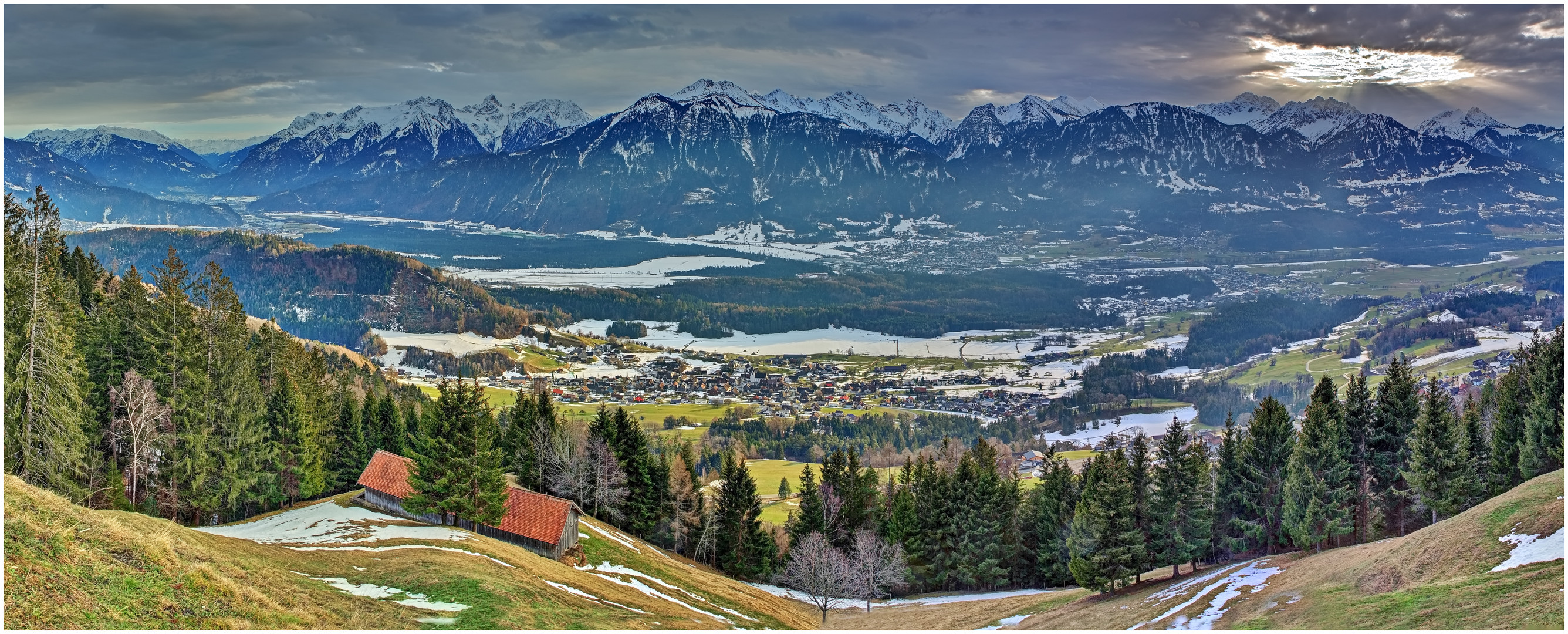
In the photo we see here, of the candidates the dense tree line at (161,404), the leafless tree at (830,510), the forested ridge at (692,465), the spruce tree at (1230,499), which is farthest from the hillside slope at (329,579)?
the spruce tree at (1230,499)

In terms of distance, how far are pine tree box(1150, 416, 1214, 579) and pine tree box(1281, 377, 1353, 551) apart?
363 cm

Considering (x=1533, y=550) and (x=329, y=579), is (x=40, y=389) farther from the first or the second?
(x=1533, y=550)

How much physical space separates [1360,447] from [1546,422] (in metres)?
7.38

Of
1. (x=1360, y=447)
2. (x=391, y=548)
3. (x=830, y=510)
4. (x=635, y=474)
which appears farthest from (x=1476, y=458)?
(x=391, y=548)

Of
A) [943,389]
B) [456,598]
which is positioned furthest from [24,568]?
[943,389]

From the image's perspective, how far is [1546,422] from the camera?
128 ft

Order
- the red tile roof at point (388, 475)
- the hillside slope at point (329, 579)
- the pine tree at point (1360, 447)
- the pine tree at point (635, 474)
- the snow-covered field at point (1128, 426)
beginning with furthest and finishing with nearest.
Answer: the snow-covered field at point (1128, 426) → the pine tree at point (635, 474) → the pine tree at point (1360, 447) → the red tile roof at point (388, 475) → the hillside slope at point (329, 579)

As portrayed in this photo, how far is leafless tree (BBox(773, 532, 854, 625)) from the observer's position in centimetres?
4486

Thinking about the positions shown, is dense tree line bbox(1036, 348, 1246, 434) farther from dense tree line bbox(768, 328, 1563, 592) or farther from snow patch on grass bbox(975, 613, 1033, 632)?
snow patch on grass bbox(975, 613, 1033, 632)

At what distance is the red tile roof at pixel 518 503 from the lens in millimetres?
41062

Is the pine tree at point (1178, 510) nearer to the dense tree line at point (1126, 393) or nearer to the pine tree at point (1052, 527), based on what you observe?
the pine tree at point (1052, 527)

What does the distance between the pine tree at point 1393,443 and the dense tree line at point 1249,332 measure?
388ft

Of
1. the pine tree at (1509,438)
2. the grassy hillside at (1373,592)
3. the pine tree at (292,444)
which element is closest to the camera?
the grassy hillside at (1373,592)

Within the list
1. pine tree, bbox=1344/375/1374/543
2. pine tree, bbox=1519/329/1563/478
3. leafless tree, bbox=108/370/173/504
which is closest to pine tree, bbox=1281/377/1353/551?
pine tree, bbox=1344/375/1374/543
